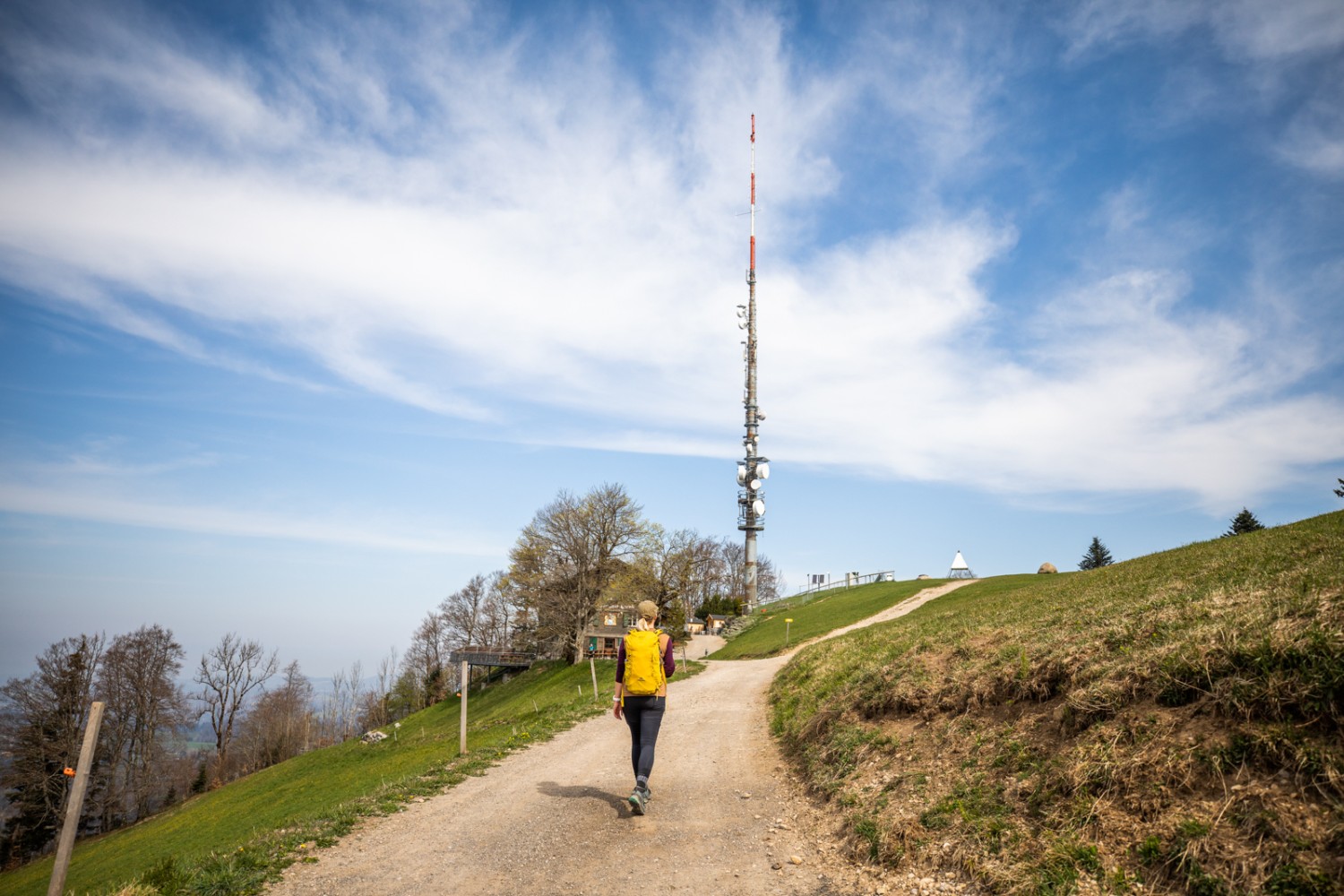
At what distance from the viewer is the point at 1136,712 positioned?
6363 mm

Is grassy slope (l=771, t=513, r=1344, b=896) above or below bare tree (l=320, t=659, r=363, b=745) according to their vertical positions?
above

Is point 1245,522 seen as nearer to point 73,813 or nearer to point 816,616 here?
point 816,616

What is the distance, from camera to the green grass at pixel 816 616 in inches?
1608

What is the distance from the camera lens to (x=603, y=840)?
309 inches

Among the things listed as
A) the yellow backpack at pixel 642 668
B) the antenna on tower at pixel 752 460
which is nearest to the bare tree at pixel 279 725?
the antenna on tower at pixel 752 460

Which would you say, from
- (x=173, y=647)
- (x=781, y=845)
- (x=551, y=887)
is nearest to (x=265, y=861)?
(x=551, y=887)

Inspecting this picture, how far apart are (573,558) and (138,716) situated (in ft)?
131

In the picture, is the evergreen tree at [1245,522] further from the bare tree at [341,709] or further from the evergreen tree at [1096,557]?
the bare tree at [341,709]

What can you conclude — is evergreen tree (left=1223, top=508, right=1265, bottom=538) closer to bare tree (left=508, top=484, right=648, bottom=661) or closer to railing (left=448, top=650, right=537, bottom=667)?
bare tree (left=508, top=484, right=648, bottom=661)

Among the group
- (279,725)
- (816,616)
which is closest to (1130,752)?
(816,616)

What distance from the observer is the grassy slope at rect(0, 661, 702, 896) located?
8.08m

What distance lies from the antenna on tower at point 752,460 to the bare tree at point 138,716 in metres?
53.7

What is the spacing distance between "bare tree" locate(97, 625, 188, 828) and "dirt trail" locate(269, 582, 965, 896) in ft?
202

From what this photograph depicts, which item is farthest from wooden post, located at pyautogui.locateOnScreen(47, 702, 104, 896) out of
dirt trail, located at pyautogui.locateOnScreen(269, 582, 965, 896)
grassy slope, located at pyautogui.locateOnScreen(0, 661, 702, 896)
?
dirt trail, located at pyautogui.locateOnScreen(269, 582, 965, 896)
